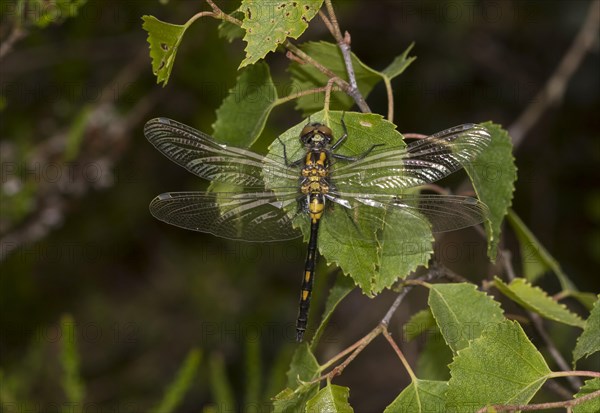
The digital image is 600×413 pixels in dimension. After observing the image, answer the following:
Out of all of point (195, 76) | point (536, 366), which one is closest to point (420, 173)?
point (536, 366)

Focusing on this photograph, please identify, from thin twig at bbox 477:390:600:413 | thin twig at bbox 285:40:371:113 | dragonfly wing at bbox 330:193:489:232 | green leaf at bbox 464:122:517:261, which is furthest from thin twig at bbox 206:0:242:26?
thin twig at bbox 477:390:600:413

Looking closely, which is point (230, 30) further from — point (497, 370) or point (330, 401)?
point (497, 370)

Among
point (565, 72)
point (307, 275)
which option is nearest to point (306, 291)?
point (307, 275)

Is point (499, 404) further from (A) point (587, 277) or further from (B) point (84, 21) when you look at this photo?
(A) point (587, 277)

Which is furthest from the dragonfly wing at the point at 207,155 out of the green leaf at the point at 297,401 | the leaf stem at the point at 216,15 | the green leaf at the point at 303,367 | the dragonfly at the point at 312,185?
the green leaf at the point at 297,401

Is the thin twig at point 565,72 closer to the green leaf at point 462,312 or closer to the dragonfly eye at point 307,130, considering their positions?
the green leaf at point 462,312

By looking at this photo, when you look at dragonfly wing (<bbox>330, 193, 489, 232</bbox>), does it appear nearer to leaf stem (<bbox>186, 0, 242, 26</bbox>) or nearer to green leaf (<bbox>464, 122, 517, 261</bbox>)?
green leaf (<bbox>464, 122, 517, 261</bbox>)
